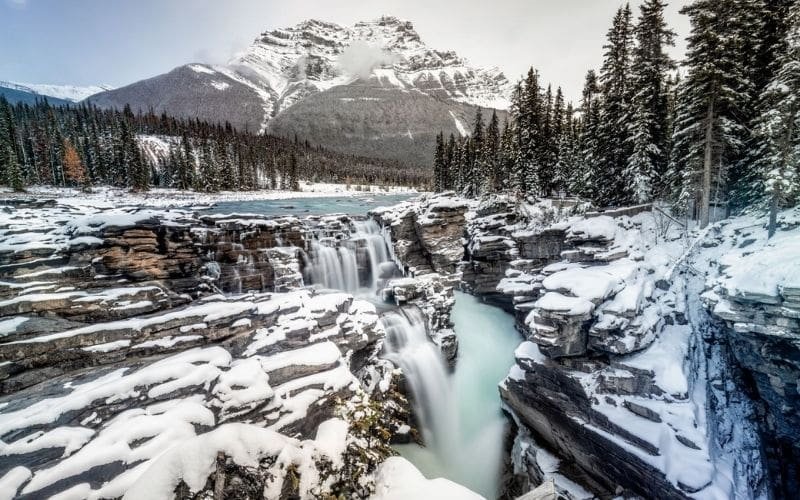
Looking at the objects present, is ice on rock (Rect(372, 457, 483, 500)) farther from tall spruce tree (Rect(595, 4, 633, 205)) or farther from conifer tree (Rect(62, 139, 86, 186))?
conifer tree (Rect(62, 139, 86, 186))

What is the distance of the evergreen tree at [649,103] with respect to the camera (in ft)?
75.2

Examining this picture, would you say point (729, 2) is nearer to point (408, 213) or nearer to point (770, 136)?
point (770, 136)

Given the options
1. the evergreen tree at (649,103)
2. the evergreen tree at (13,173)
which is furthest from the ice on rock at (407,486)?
the evergreen tree at (13,173)

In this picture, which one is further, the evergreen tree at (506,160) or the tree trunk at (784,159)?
the evergreen tree at (506,160)

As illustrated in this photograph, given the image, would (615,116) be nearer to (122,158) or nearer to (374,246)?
(374,246)

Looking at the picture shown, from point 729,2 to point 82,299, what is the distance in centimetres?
3421

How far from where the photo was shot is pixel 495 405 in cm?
1678

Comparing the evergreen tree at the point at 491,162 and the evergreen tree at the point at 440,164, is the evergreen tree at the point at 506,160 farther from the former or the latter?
the evergreen tree at the point at 440,164

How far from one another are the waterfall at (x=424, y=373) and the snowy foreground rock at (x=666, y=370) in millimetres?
3135

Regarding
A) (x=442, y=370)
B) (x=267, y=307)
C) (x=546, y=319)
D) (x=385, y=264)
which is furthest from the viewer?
(x=385, y=264)

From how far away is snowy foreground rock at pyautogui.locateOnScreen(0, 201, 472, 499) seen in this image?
4551 mm

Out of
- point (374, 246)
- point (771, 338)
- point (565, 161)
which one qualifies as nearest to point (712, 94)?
point (771, 338)

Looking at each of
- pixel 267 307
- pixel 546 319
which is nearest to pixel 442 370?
pixel 546 319

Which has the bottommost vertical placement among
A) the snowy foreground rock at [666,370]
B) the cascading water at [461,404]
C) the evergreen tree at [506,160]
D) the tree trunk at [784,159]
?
the cascading water at [461,404]
